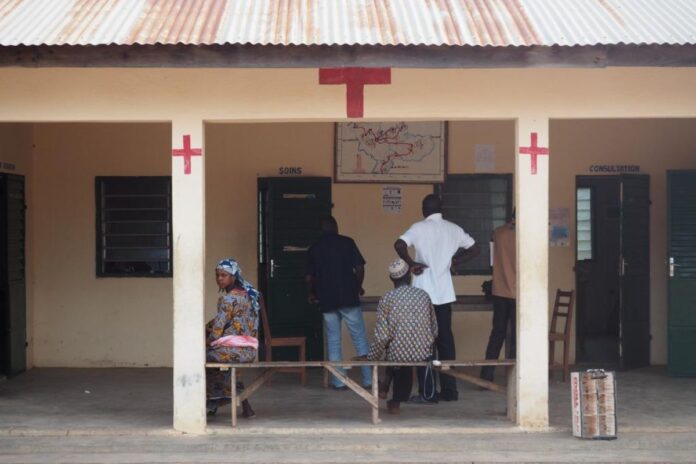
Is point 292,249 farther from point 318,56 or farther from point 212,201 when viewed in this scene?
point 318,56

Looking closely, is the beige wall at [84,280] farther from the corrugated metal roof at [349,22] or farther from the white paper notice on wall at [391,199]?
the corrugated metal roof at [349,22]

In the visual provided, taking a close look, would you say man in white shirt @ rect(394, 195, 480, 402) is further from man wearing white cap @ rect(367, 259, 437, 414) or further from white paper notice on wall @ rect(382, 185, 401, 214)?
white paper notice on wall @ rect(382, 185, 401, 214)

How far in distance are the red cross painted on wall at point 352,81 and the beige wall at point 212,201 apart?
3.23 meters

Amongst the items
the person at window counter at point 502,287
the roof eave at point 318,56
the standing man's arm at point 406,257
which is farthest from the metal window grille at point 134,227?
the roof eave at point 318,56

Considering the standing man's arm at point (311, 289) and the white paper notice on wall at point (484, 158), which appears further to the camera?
the white paper notice on wall at point (484, 158)

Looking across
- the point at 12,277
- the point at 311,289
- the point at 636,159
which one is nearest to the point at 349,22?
the point at 311,289

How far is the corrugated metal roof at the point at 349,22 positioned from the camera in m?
8.63

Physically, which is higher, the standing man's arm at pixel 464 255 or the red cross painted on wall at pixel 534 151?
the red cross painted on wall at pixel 534 151

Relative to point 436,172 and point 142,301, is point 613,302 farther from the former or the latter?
point 142,301

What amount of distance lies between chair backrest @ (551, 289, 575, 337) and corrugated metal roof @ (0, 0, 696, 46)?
136 inches

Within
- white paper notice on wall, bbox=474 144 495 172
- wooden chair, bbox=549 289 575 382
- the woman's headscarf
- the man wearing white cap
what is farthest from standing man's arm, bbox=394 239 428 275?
white paper notice on wall, bbox=474 144 495 172

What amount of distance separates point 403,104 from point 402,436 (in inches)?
107

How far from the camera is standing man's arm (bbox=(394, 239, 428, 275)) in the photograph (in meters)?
10.2

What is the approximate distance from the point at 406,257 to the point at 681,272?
135 inches
